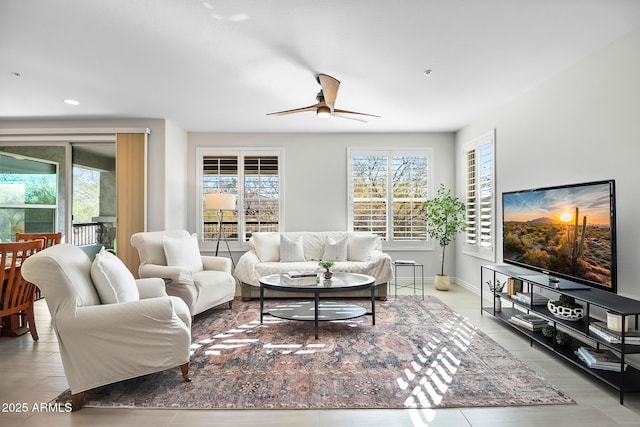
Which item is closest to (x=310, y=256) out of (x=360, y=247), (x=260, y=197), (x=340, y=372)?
(x=360, y=247)

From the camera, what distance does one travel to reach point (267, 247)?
5.32 metres

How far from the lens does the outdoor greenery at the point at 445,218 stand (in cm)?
555

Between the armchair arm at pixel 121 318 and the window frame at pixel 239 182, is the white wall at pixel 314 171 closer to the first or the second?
the window frame at pixel 239 182

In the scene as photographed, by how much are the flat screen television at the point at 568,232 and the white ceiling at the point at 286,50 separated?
1.19 m

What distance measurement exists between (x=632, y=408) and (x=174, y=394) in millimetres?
2782

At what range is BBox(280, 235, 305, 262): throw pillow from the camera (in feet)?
17.2

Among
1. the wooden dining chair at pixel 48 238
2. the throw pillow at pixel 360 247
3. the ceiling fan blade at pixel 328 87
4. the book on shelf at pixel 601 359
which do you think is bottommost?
the book on shelf at pixel 601 359

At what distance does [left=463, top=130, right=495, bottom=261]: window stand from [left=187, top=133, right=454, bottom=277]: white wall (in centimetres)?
63

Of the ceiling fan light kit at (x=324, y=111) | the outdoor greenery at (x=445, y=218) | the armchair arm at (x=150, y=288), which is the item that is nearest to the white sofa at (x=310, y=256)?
the outdoor greenery at (x=445, y=218)

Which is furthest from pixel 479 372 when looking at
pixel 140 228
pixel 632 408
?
pixel 140 228

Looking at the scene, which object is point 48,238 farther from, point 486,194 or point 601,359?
point 486,194

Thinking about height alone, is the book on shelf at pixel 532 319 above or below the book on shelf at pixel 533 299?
below

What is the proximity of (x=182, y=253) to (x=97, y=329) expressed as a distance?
1.96 metres

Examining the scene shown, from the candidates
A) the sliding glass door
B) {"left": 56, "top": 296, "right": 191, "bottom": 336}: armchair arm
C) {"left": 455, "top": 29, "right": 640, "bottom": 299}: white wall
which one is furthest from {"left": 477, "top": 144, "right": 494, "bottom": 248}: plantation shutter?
the sliding glass door
